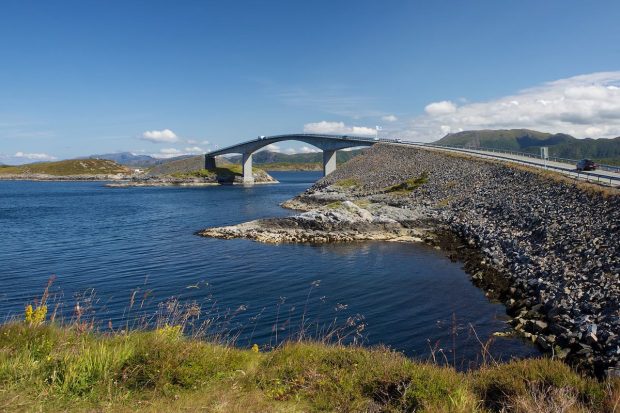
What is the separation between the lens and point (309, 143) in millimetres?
128625

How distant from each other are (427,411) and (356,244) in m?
28.7

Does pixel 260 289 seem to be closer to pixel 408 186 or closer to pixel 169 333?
pixel 169 333

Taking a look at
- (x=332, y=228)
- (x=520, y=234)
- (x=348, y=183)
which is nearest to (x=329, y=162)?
(x=348, y=183)

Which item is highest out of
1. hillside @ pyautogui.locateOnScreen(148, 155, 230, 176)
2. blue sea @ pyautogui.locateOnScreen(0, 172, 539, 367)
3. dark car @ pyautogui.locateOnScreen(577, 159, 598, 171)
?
hillside @ pyautogui.locateOnScreen(148, 155, 230, 176)

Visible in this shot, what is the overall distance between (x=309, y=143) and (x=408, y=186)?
74.1m

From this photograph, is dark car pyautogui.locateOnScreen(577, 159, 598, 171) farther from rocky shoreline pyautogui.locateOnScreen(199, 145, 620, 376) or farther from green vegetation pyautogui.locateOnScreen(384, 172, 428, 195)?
green vegetation pyautogui.locateOnScreen(384, 172, 428, 195)

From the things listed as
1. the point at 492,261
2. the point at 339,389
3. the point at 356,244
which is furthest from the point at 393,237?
the point at 339,389

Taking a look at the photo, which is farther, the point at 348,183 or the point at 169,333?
the point at 348,183

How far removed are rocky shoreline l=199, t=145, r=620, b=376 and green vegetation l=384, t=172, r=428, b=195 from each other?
0.17m

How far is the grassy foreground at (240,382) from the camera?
6652mm

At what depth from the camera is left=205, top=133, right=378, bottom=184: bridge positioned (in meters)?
114

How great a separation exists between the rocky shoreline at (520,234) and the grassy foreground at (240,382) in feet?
17.0

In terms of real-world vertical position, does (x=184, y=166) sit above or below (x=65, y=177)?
above

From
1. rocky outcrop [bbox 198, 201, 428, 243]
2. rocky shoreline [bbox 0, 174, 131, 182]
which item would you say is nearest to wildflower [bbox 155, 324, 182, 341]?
rocky outcrop [bbox 198, 201, 428, 243]
